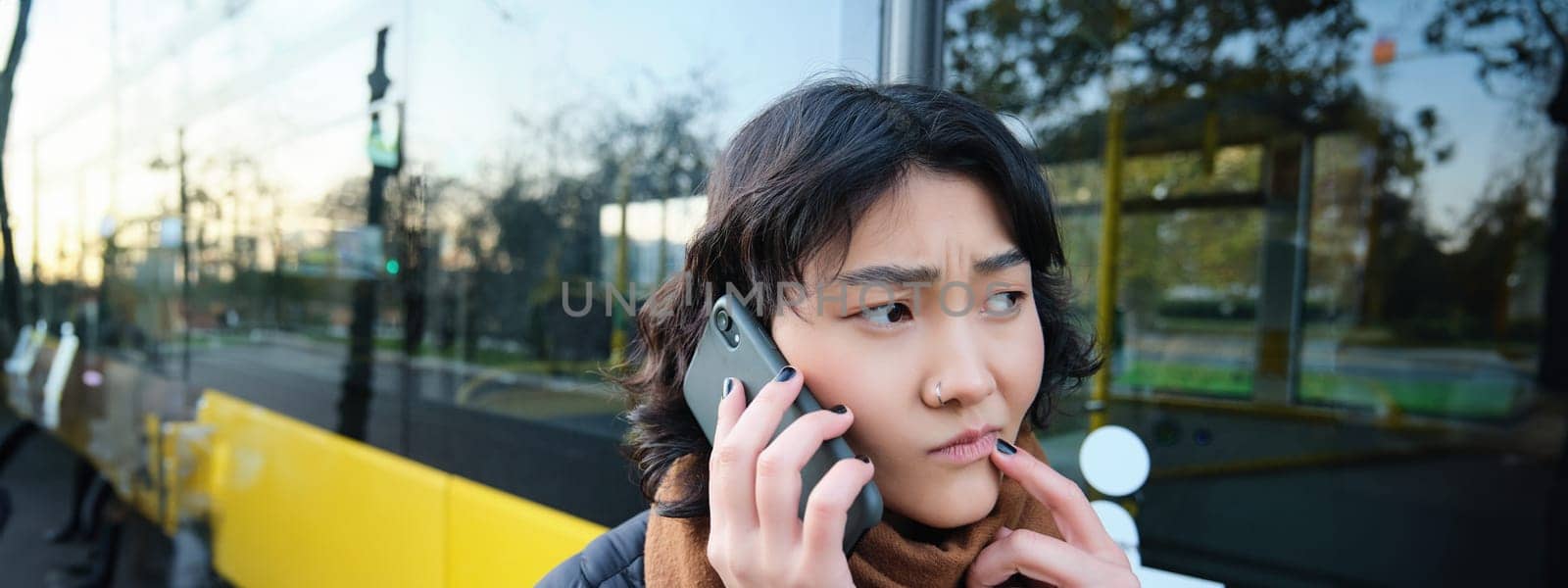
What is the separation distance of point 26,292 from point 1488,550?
770 centimetres

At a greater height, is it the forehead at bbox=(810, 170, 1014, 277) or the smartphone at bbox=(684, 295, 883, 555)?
the forehead at bbox=(810, 170, 1014, 277)

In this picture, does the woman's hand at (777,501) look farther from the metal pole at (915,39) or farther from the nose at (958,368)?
the metal pole at (915,39)

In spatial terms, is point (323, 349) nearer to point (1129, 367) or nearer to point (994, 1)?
point (994, 1)

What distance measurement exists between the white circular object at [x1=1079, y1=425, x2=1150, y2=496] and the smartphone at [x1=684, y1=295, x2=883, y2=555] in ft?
2.60

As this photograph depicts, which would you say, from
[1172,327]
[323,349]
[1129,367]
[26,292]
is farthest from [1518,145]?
[26,292]

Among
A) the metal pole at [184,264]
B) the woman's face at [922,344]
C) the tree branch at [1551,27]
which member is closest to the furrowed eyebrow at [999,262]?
the woman's face at [922,344]

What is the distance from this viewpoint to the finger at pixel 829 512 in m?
0.67

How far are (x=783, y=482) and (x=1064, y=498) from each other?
0.27m

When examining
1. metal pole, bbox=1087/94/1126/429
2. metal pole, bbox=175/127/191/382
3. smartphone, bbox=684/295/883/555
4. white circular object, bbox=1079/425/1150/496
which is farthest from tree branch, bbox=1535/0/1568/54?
metal pole, bbox=175/127/191/382

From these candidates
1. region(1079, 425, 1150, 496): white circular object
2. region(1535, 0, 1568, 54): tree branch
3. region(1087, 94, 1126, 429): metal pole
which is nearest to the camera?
region(1079, 425, 1150, 496): white circular object

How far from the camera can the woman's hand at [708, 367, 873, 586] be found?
2.22 ft

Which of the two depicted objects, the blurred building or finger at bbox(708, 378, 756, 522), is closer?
finger at bbox(708, 378, 756, 522)

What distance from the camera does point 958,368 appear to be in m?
0.75

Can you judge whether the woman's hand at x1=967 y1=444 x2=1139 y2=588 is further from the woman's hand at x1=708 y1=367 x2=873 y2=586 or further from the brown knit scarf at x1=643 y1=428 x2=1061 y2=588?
the woman's hand at x1=708 y1=367 x2=873 y2=586
